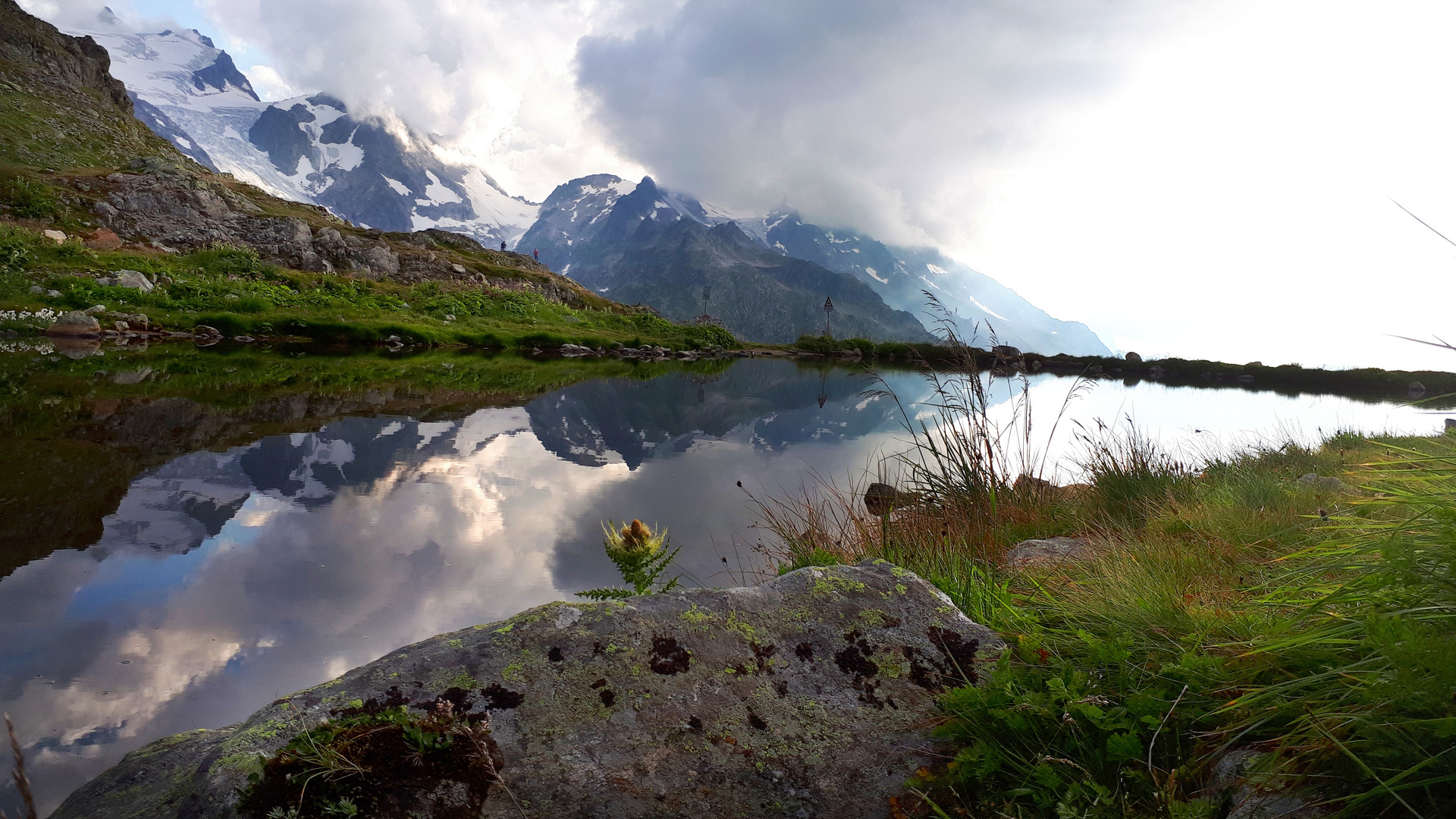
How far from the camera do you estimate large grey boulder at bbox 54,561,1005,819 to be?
1609mm

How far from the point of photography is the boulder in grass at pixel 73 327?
18328 millimetres

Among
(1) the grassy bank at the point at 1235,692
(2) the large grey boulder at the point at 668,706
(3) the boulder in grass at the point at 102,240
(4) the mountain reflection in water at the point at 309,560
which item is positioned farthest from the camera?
(3) the boulder in grass at the point at 102,240

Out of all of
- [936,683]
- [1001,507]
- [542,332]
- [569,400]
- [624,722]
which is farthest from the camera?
[542,332]

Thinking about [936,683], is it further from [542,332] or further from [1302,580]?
[542,332]

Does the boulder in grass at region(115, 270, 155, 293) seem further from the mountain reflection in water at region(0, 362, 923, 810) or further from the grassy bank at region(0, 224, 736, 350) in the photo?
the mountain reflection in water at region(0, 362, 923, 810)

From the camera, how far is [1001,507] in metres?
5.85

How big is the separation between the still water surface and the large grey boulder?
135 cm

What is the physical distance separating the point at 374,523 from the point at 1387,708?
20.4 ft

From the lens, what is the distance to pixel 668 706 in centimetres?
188

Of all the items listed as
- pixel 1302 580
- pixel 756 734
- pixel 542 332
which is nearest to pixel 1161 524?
pixel 1302 580

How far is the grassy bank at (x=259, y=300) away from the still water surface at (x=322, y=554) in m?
19.3

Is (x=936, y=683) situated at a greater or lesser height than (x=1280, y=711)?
lesser

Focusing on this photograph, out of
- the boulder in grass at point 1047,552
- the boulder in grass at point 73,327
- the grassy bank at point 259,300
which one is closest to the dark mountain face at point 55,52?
the grassy bank at point 259,300

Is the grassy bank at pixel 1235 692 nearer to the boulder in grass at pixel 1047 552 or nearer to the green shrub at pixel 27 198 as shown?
the boulder in grass at pixel 1047 552
